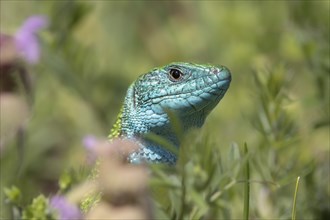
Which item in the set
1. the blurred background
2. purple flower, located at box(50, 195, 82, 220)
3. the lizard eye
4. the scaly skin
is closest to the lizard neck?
the scaly skin

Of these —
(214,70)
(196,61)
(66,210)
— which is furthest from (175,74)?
(196,61)

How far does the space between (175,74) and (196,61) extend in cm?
111

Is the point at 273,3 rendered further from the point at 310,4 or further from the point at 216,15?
the point at 310,4

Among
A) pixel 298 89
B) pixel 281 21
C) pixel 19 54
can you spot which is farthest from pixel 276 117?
pixel 281 21

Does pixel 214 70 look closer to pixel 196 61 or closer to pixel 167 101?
pixel 167 101

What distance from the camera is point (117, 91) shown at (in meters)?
4.82

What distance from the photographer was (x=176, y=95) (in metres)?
2.88

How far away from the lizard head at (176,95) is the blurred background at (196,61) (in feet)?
0.90

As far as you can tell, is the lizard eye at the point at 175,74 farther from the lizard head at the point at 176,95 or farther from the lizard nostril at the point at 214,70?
the lizard nostril at the point at 214,70

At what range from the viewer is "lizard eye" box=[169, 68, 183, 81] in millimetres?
2926

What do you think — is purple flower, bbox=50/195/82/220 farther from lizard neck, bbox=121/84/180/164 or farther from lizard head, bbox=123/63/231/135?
lizard head, bbox=123/63/231/135

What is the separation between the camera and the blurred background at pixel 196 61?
3.14m

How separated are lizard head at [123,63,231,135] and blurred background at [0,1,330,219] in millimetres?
276

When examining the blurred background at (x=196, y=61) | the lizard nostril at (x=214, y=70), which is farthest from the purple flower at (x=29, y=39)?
the lizard nostril at (x=214, y=70)
